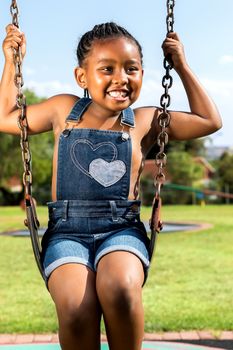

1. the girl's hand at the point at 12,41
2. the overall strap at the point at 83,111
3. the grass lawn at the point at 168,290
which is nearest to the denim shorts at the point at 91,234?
the overall strap at the point at 83,111

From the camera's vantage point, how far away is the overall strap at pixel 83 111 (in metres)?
2.90

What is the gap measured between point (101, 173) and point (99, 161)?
54 millimetres

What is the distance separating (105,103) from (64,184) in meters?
0.40

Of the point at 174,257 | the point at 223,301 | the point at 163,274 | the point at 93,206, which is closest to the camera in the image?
the point at 93,206

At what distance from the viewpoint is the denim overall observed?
2.67 m

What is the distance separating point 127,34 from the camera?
2850 mm

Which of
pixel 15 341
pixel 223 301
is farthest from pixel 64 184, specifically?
pixel 223 301

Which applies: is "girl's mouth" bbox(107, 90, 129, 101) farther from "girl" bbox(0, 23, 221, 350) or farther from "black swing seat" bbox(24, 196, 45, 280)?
"black swing seat" bbox(24, 196, 45, 280)

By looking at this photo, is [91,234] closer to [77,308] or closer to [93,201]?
[93,201]

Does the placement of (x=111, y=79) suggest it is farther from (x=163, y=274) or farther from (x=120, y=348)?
(x=163, y=274)

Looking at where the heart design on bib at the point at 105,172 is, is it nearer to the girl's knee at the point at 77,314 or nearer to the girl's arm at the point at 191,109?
the girl's arm at the point at 191,109

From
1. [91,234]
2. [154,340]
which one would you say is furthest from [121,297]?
[154,340]

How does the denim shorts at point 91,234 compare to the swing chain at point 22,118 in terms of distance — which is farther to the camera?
the swing chain at point 22,118

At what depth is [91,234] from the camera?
2.70 meters
